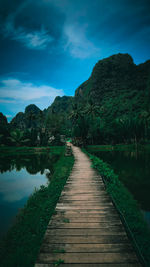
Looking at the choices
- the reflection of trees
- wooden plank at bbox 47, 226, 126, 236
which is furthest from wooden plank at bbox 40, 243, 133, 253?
the reflection of trees

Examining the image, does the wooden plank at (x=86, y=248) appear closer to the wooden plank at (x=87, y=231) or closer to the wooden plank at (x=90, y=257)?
the wooden plank at (x=90, y=257)

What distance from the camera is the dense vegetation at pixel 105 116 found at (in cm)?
3682

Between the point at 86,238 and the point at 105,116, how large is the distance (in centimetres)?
5538

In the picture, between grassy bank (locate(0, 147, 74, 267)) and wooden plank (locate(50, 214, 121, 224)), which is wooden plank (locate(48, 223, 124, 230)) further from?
grassy bank (locate(0, 147, 74, 267))

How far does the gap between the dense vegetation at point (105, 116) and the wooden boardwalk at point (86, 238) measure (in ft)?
85.5

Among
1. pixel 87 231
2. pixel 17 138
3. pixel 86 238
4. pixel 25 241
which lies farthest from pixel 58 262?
pixel 17 138

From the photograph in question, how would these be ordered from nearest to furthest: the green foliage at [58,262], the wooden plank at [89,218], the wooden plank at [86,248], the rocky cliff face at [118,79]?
the green foliage at [58,262]
the wooden plank at [86,248]
the wooden plank at [89,218]
the rocky cliff face at [118,79]

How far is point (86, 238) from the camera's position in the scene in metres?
3.43

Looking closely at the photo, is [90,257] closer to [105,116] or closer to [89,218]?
[89,218]

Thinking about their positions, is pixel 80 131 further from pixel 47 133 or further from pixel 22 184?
pixel 22 184

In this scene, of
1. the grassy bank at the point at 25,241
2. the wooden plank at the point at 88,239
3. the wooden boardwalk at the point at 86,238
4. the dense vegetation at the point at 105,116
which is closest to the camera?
the wooden boardwalk at the point at 86,238

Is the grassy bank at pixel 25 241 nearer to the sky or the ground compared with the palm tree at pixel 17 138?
nearer to the ground

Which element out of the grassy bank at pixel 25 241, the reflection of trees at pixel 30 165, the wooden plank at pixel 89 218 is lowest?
the reflection of trees at pixel 30 165

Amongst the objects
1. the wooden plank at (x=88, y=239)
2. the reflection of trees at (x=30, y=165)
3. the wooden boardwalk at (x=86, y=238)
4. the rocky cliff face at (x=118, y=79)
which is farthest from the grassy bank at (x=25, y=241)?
the rocky cliff face at (x=118, y=79)
